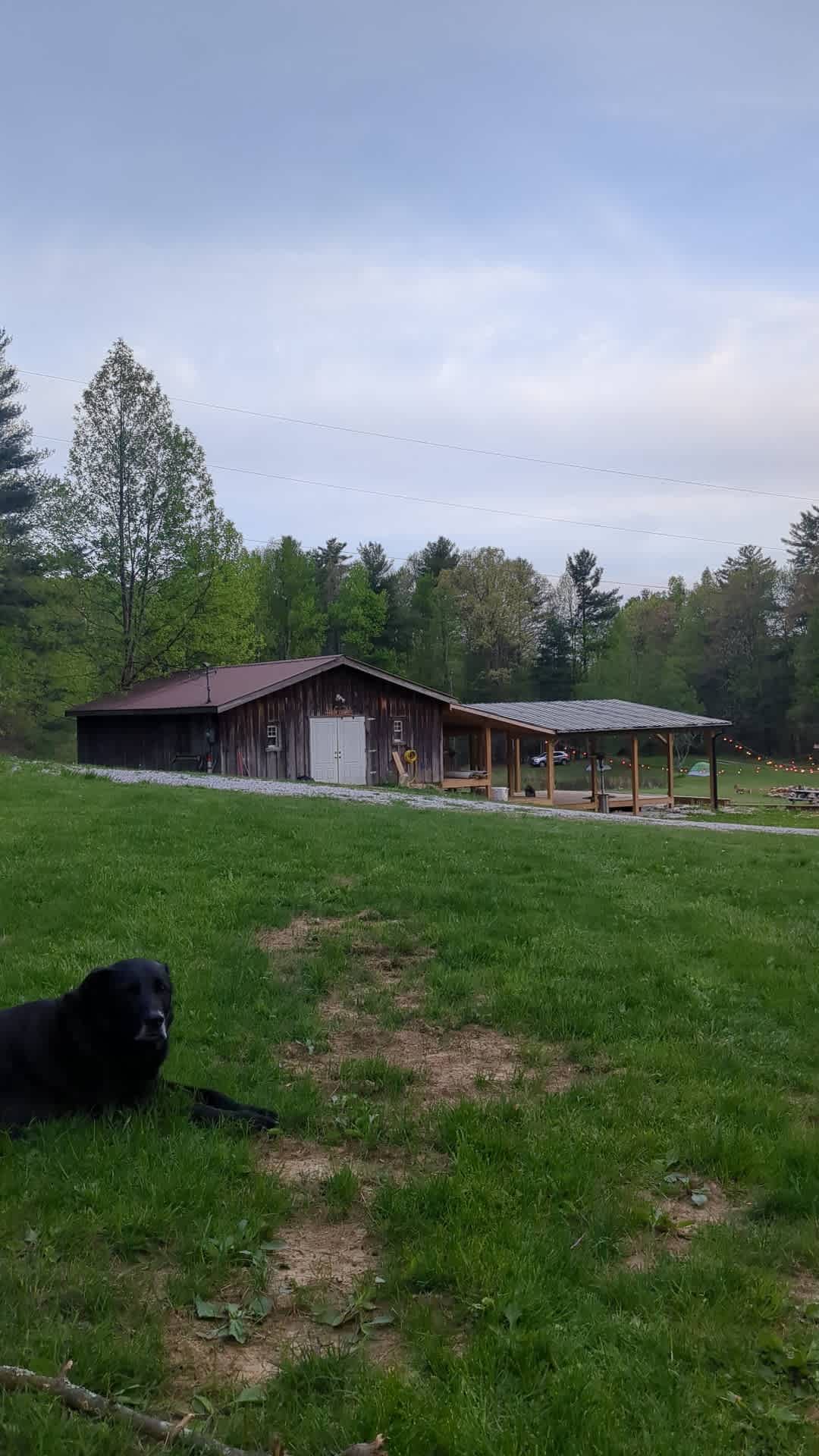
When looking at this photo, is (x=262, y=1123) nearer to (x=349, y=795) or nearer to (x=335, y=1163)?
(x=335, y=1163)

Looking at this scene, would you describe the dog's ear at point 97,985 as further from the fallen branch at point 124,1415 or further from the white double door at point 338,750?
the white double door at point 338,750

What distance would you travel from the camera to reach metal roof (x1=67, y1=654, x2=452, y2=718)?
2708 cm

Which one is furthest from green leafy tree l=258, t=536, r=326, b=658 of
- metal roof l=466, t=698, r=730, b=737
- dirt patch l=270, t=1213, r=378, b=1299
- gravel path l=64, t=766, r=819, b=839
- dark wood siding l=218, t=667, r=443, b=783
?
dirt patch l=270, t=1213, r=378, b=1299

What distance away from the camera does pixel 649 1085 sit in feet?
16.1

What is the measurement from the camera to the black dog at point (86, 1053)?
4.19 m

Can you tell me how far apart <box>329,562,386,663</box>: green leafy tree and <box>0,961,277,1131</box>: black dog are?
5927cm

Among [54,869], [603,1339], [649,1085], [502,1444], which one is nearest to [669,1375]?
[603,1339]

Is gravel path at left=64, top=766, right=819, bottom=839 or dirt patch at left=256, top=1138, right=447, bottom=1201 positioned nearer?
dirt patch at left=256, top=1138, right=447, bottom=1201

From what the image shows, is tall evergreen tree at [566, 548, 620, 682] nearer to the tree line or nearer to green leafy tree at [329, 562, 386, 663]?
the tree line

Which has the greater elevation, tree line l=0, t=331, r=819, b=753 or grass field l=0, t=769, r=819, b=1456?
tree line l=0, t=331, r=819, b=753

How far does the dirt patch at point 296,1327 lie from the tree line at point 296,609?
1480 inches

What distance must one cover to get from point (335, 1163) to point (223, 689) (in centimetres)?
2510

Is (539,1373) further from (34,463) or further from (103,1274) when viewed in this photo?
(34,463)

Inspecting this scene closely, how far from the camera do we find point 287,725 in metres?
28.2
